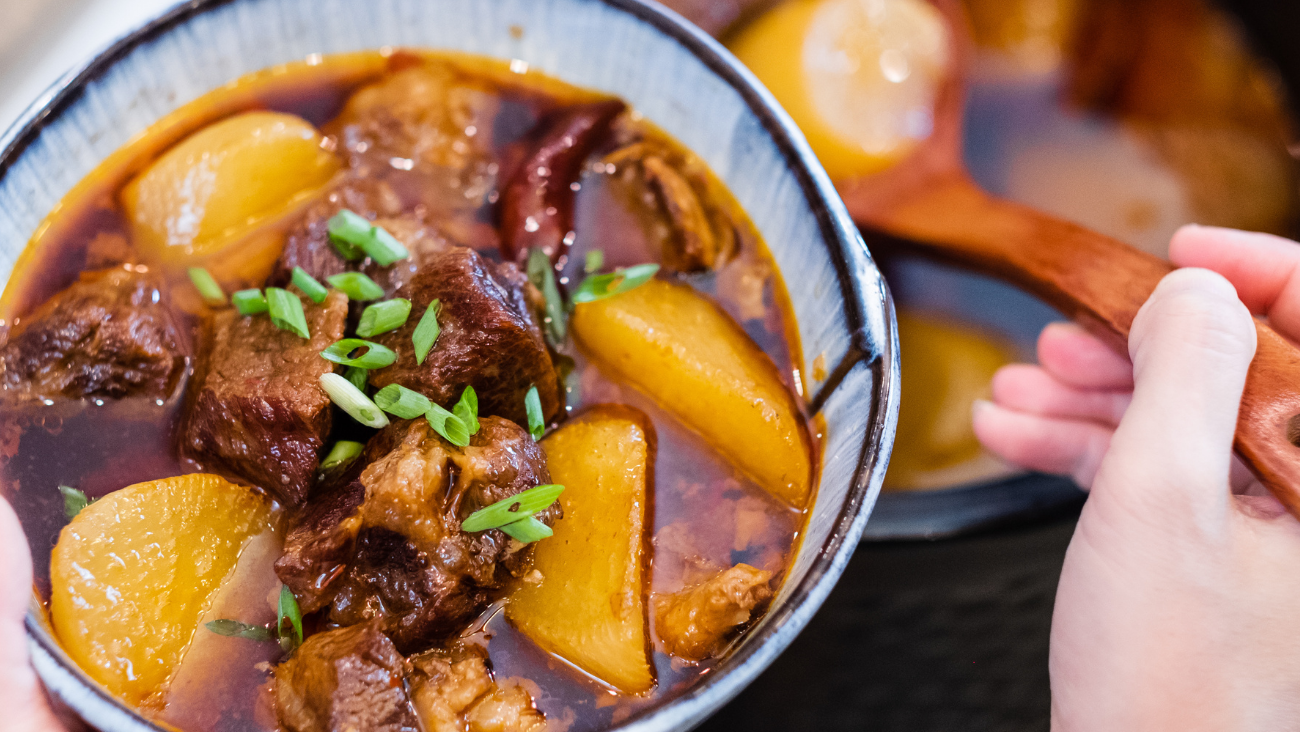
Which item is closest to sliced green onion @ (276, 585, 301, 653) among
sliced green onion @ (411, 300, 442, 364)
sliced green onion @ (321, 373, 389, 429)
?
sliced green onion @ (321, 373, 389, 429)

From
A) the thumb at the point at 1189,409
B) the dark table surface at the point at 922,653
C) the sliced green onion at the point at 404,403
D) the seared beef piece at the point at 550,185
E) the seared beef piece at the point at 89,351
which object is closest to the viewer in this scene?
the thumb at the point at 1189,409

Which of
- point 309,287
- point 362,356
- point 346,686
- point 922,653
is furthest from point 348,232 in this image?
point 922,653

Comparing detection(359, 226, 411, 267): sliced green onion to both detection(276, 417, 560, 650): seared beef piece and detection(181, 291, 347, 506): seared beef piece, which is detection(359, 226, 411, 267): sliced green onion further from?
detection(276, 417, 560, 650): seared beef piece

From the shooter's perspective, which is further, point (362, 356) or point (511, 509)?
point (362, 356)

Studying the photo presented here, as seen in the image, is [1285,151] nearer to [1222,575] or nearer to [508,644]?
[1222,575]

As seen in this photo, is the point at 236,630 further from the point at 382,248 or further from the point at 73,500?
the point at 382,248

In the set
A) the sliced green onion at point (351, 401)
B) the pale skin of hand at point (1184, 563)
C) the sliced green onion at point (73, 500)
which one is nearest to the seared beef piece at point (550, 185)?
the sliced green onion at point (351, 401)

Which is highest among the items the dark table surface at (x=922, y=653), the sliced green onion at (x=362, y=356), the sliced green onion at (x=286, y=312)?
the sliced green onion at (x=286, y=312)

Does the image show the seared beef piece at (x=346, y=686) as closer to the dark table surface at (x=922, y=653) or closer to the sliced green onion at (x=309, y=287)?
the sliced green onion at (x=309, y=287)
